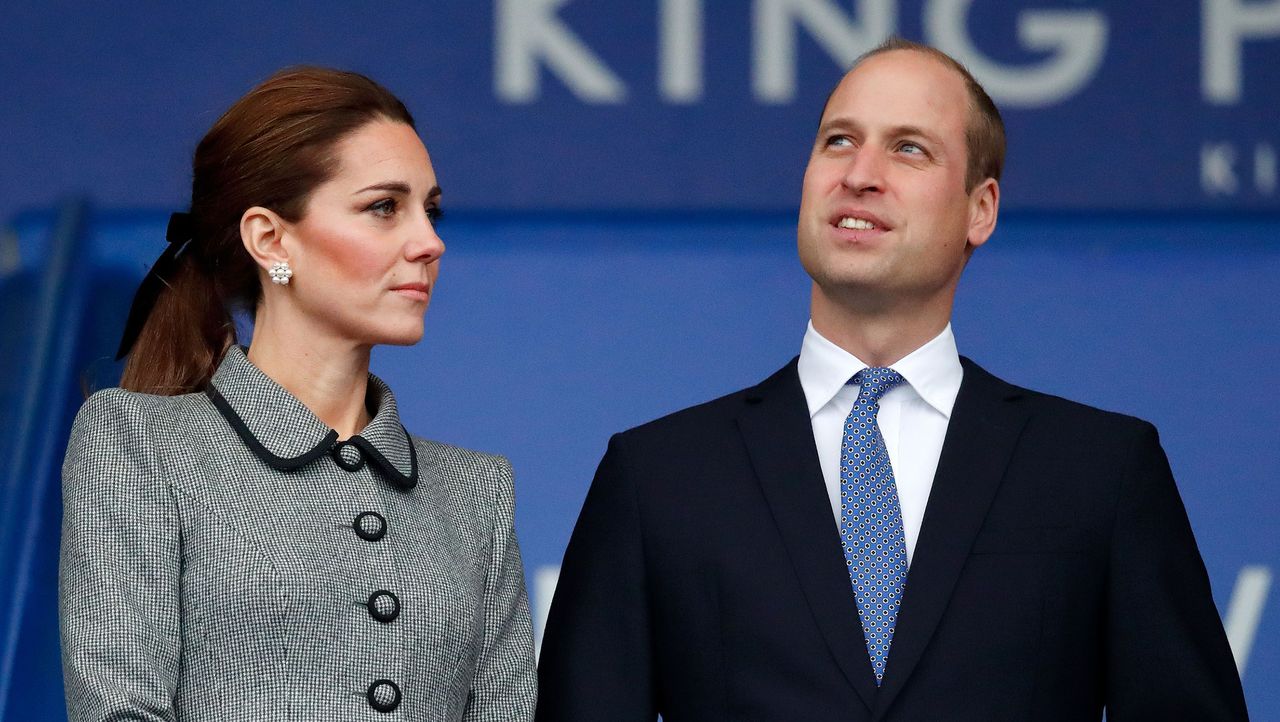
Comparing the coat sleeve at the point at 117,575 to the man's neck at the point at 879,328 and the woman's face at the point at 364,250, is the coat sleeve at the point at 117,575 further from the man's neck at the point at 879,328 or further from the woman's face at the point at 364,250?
the man's neck at the point at 879,328

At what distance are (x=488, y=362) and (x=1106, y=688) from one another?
168cm

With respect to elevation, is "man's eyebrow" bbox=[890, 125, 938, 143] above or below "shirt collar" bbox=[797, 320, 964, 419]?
above

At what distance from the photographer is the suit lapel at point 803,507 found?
8.14 feet

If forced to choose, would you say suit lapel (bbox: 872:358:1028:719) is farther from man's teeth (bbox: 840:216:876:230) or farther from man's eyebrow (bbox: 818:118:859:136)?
man's eyebrow (bbox: 818:118:859:136)

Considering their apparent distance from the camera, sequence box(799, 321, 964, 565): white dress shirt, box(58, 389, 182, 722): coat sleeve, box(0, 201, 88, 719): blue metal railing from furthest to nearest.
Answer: box(0, 201, 88, 719): blue metal railing → box(799, 321, 964, 565): white dress shirt → box(58, 389, 182, 722): coat sleeve

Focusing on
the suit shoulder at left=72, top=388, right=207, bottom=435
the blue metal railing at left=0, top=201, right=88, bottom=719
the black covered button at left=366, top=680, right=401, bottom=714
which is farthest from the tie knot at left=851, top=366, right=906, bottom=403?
the blue metal railing at left=0, top=201, right=88, bottom=719

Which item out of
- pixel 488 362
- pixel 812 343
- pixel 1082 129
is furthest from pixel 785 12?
pixel 812 343

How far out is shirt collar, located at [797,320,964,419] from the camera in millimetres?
2682

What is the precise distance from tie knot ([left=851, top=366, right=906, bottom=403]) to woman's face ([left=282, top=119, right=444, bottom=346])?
1.76ft

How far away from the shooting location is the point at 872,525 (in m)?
2.57

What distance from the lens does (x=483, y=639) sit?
2572mm

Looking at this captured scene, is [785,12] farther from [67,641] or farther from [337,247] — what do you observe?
[67,641]

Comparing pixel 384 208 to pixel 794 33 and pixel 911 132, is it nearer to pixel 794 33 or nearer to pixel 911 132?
pixel 911 132

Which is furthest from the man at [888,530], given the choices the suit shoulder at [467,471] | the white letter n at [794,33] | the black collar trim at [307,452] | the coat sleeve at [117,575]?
the white letter n at [794,33]
